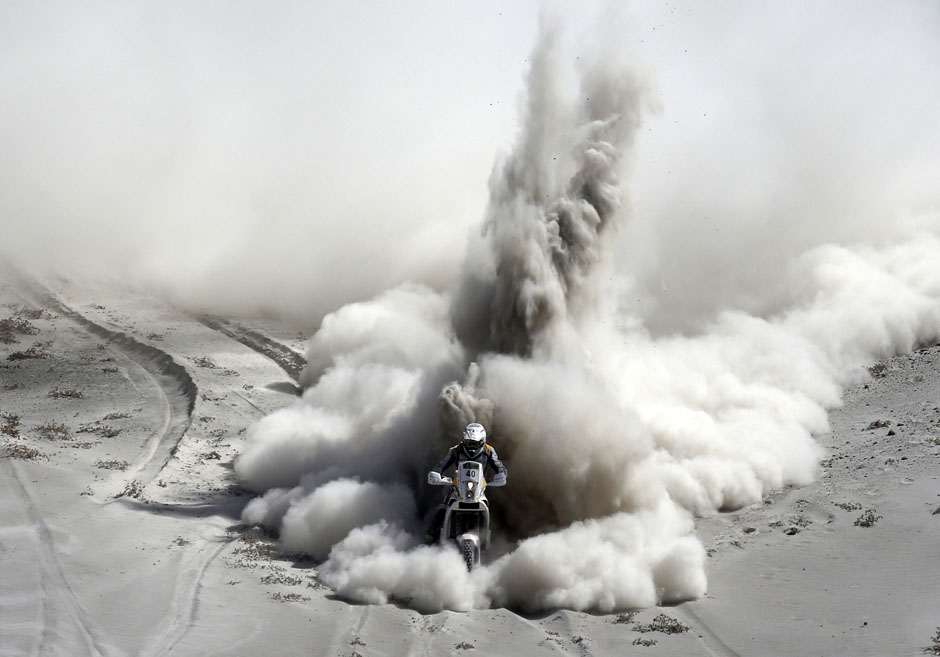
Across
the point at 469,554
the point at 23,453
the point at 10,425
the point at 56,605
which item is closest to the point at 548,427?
the point at 469,554

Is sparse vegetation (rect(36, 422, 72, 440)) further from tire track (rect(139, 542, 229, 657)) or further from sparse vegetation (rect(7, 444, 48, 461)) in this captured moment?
tire track (rect(139, 542, 229, 657))

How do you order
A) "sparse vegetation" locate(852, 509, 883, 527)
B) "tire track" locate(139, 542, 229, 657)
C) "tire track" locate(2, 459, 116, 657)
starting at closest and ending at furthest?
1. "tire track" locate(2, 459, 116, 657)
2. "tire track" locate(139, 542, 229, 657)
3. "sparse vegetation" locate(852, 509, 883, 527)

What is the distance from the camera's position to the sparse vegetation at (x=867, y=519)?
14.5 m

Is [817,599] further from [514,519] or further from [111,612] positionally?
[111,612]

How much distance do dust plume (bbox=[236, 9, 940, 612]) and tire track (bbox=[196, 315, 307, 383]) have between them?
244 inches

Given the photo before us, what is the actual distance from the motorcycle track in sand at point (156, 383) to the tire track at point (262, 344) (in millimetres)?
3083

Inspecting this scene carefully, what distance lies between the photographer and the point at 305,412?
2077cm

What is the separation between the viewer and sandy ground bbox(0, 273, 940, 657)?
11.3m

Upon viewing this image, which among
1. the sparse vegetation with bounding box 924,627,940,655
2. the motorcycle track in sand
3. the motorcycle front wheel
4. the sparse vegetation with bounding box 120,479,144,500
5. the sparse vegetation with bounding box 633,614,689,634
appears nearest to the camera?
the sparse vegetation with bounding box 924,627,940,655

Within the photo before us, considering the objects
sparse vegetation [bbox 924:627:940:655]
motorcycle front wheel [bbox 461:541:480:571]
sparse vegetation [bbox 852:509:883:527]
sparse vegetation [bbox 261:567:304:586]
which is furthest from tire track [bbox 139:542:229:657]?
sparse vegetation [bbox 852:509:883:527]

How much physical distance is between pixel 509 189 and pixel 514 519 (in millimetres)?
5686

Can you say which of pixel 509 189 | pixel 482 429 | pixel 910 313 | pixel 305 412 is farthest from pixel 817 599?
pixel 910 313

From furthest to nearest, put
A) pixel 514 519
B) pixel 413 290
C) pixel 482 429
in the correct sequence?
pixel 413 290 → pixel 514 519 → pixel 482 429

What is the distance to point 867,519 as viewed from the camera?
14633mm
